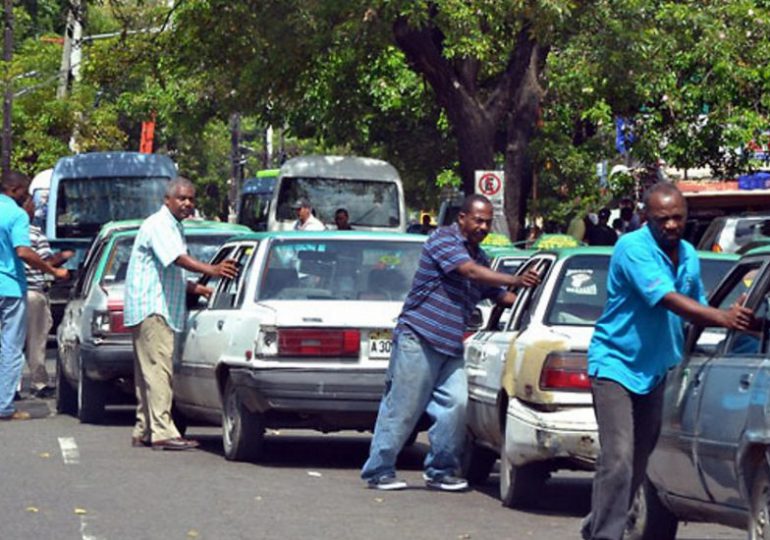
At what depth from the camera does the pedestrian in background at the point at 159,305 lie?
13828 millimetres

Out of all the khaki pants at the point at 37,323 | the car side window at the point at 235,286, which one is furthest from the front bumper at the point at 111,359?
the khaki pants at the point at 37,323

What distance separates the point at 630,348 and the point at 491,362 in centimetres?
315

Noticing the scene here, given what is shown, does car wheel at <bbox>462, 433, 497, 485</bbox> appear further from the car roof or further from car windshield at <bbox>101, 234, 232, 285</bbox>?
car windshield at <bbox>101, 234, 232, 285</bbox>

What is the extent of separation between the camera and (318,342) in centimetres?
1249

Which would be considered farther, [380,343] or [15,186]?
[15,186]

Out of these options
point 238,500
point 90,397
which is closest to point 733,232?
point 90,397

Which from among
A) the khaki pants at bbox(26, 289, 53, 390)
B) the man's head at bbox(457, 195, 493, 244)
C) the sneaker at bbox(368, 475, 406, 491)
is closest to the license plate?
the sneaker at bbox(368, 475, 406, 491)

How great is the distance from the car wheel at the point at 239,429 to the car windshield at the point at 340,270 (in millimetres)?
726

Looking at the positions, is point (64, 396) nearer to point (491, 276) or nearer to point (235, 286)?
point (235, 286)

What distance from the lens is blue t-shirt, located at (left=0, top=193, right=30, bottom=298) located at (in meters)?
16.1

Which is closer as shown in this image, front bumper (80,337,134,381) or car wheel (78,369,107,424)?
front bumper (80,337,134,381)

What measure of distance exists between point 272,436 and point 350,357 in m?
3.33

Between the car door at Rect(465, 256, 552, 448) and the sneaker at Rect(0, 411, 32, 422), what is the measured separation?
5.46m

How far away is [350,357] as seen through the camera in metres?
12.5
